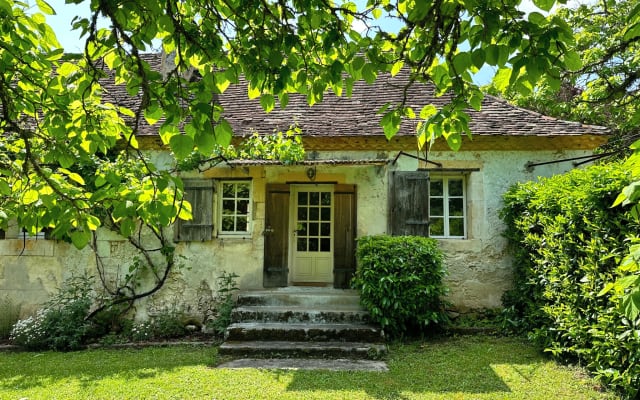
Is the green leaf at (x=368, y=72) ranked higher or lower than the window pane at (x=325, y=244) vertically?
higher

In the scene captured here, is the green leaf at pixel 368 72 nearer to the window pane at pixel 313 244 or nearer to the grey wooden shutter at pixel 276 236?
the grey wooden shutter at pixel 276 236

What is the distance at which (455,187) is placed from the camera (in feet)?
25.0

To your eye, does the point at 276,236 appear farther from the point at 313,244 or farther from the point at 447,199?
the point at 447,199

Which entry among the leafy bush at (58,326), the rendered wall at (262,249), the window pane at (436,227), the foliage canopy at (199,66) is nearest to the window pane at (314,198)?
the rendered wall at (262,249)

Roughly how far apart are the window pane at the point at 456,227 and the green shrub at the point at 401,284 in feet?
4.49

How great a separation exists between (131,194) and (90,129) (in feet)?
1.40

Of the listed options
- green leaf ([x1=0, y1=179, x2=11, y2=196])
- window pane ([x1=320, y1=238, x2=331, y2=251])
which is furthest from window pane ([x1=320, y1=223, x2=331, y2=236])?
green leaf ([x1=0, y1=179, x2=11, y2=196])

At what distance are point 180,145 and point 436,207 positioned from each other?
21.6ft

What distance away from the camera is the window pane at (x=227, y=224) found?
7.72 meters

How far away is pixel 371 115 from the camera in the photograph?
310 inches

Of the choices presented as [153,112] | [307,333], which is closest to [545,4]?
[153,112]

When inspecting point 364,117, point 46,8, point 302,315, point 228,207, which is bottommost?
point 302,315

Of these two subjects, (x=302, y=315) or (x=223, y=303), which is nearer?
(x=302, y=315)

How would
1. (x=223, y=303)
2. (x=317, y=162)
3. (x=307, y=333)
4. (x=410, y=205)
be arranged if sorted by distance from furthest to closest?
(x=410, y=205), (x=223, y=303), (x=317, y=162), (x=307, y=333)
